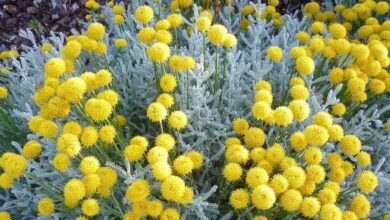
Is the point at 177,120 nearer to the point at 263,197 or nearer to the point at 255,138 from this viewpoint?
the point at 255,138

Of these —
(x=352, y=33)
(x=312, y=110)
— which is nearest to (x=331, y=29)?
(x=312, y=110)

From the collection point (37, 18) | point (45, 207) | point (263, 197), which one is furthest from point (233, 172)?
point (37, 18)

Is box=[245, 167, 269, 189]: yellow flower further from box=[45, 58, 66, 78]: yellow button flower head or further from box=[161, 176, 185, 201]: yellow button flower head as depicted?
box=[45, 58, 66, 78]: yellow button flower head

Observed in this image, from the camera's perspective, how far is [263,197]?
1563 millimetres

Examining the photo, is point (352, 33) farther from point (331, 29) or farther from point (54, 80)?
point (54, 80)

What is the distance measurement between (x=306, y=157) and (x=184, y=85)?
807 millimetres

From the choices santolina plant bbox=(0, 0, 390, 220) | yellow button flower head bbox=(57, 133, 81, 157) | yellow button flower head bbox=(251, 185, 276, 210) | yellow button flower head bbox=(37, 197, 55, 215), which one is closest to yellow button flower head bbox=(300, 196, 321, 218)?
santolina plant bbox=(0, 0, 390, 220)

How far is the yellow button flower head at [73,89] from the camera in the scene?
1.75 m

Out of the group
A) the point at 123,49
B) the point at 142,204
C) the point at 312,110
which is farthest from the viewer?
the point at 123,49

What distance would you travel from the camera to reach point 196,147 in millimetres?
2221

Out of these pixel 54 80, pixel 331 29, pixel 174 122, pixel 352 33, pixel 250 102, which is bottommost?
pixel 174 122

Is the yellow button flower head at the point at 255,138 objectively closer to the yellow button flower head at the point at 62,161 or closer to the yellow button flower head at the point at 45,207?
the yellow button flower head at the point at 62,161

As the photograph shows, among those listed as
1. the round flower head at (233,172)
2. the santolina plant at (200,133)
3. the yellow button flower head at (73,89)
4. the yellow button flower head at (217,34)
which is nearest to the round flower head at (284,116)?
the santolina plant at (200,133)

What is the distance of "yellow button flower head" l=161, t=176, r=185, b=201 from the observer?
1.57 meters
